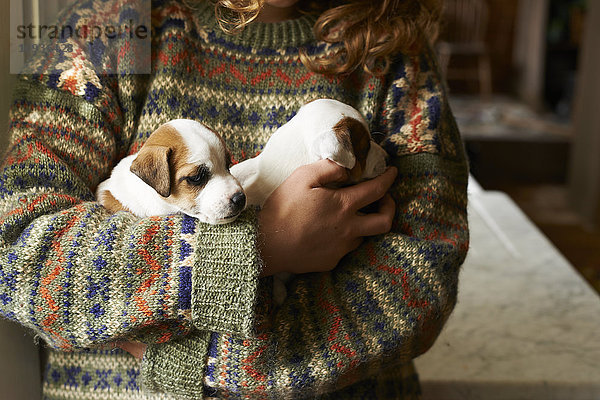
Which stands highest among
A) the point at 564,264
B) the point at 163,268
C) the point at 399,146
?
the point at 399,146

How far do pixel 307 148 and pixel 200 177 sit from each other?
168 mm

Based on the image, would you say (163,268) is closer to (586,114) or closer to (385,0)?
(385,0)

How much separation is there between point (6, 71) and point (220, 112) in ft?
1.06

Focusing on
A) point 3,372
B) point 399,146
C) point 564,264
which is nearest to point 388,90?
point 399,146

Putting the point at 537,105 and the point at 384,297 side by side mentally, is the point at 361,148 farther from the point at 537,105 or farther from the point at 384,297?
the point at 537,105

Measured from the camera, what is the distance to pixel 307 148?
846 mm

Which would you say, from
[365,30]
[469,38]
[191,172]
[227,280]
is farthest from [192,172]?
[469,38]

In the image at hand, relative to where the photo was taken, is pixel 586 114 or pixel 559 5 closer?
pixel 586 114

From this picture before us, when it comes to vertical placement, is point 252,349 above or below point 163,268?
below

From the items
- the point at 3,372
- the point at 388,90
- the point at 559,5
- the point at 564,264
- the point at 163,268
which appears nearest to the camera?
the point at 163,268

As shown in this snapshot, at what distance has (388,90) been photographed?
3.41ft

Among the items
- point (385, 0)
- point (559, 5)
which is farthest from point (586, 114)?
point (385, 0)

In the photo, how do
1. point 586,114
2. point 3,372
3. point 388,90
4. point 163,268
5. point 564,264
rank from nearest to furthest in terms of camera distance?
1. point 163,268
2. point 3,372
3. point 388,90
4. point 564,264
5. point 586,114

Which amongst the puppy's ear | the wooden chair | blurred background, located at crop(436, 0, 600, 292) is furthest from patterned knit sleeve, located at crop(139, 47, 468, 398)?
the wooden chair
